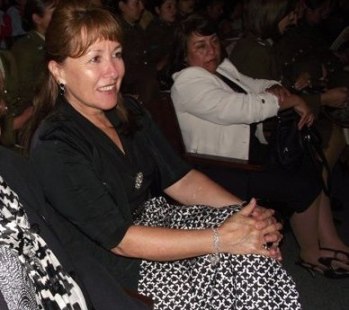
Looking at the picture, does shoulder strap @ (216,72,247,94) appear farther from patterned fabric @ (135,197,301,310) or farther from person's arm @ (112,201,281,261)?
person's arm @ (112,201,281,261)

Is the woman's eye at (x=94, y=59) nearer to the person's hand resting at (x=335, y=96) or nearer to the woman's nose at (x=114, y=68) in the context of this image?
the woman's nose at (x=114, y=68)

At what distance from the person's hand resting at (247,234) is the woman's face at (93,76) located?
51 centimetres

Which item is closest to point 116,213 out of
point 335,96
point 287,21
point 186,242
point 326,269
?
point 186,242

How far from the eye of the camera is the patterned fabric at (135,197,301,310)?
1.56m

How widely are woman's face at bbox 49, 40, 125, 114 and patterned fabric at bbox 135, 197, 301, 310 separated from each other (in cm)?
46

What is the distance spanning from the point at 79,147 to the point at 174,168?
469 millimetres

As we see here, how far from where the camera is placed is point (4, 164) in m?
1.50

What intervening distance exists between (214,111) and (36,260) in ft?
4.31

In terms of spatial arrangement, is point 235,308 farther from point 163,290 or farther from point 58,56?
point 58,56

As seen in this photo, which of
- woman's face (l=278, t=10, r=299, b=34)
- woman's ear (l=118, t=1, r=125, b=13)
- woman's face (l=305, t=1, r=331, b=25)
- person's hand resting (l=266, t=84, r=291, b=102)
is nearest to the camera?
person's hand resting (l=266, t=84, r=291, b=102)

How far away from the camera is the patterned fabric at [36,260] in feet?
4.43

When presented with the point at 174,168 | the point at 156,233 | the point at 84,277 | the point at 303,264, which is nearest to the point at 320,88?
the point at 303,264

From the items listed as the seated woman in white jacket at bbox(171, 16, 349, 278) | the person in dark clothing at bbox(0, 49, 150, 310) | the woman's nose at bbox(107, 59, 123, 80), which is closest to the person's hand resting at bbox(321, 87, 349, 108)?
the seated woman in white jacket at bbox(171, 16, 349, 278)

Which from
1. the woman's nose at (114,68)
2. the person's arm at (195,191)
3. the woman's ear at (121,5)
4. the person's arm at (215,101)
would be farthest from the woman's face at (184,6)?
the woman's nose at (114,68)
